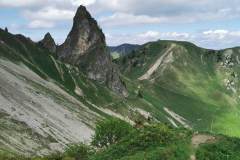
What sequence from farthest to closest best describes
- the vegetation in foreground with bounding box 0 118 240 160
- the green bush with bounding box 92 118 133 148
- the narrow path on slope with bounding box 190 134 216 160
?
the green bush with bounding box 92 118 133 148 < the narrow path on slope with bounding box 190 134 216 160 < the vegetation in foreground with bounding box 0 118 240 160

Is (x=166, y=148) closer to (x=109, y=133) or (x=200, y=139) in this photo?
(x=200, y=139)

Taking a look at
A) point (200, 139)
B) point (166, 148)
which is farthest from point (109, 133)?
point (166, 148)

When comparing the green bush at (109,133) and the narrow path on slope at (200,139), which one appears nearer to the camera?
the narrow path on slope at (200,139)

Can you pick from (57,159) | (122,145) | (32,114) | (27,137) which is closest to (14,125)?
(27,137)

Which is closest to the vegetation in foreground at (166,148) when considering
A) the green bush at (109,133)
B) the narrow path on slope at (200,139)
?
the narrow path on slope at (200,139)

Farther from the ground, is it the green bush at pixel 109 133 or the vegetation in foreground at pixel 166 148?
the vegetation in foreground at pixel 166 148

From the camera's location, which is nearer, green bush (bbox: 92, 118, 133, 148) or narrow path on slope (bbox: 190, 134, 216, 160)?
narrow path on slope (bbox: 190, 134, 216, 160)

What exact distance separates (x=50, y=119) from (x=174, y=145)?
137 meters

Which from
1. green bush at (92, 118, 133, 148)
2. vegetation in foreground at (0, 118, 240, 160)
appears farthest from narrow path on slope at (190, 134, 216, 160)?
green bush at (92, 118, 133, 148)

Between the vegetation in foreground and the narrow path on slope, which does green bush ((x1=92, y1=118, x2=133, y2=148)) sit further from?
the narrow path on slope

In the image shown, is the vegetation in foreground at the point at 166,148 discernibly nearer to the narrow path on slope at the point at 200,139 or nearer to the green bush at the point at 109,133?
the narrow path on slope at the point at 200,139

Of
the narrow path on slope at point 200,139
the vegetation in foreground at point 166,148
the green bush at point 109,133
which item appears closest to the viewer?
the vegetation in foreground at point 166,148

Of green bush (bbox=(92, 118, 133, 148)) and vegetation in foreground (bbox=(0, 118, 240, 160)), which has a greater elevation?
vegetation in foreground (bbox=(0, 118, 240, 160))

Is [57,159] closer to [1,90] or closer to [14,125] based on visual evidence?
[14,125]
